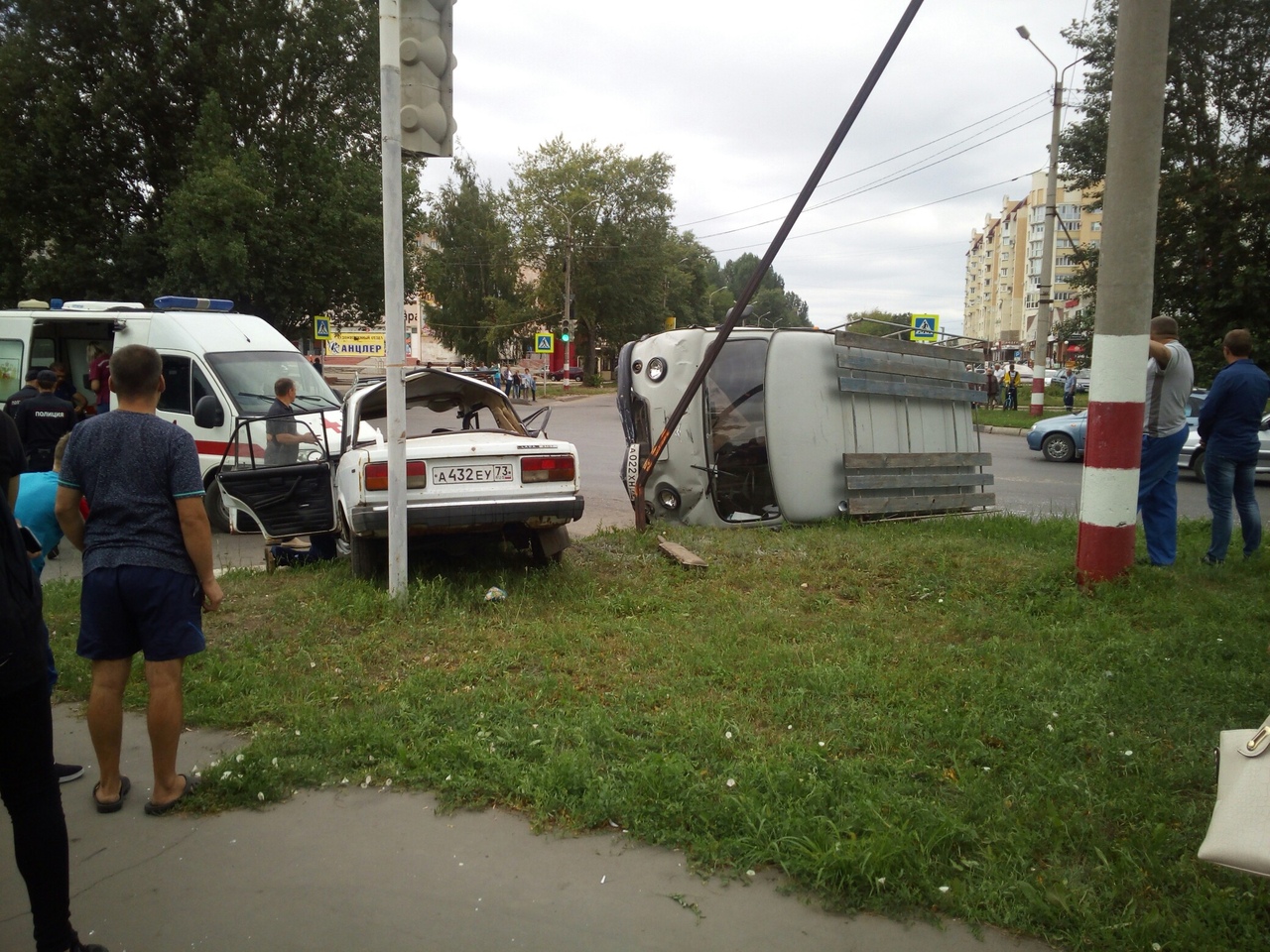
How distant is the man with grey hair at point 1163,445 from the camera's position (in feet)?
21.5

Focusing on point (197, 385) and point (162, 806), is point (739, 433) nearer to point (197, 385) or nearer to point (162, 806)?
point (162, 806)

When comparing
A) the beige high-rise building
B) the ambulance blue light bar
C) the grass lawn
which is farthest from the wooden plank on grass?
the beige high-rise building

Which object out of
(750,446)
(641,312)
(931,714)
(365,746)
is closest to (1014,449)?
(750,446)

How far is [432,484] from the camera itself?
6168 mm

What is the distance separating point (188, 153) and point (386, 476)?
69.3ft

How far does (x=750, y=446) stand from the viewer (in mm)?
8438

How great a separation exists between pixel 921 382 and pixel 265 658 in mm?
6777

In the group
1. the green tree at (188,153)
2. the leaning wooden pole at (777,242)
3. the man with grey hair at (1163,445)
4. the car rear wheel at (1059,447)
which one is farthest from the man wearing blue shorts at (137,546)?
the green tree at (188,153)

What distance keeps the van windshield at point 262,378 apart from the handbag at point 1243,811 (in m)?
9.66

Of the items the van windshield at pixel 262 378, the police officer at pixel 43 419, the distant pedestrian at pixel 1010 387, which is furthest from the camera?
the distant pedestrian at pixel 1010 387

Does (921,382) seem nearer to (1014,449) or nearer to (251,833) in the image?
(251,833)

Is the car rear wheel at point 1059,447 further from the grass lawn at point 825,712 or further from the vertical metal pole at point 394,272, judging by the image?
the vertical metal pole at point 394,272

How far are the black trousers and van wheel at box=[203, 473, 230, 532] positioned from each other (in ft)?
25.2

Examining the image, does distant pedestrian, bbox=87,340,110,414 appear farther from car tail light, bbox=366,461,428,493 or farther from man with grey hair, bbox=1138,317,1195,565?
man with grey hair, bbox=1138,317,1195,565
